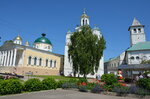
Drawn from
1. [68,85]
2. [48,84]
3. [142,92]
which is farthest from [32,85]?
[142,92]

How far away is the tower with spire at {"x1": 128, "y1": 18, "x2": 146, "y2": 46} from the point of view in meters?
58.1

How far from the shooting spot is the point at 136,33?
59.2 meters

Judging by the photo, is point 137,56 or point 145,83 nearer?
point 145,83

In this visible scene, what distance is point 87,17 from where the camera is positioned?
183 ft

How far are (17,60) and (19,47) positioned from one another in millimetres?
A: 5046

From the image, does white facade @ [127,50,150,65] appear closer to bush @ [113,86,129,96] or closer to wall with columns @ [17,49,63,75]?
wall with columns @ [17,49,63,75]

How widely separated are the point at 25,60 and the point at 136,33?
50.9 m

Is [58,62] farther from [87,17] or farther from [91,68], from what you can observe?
[91,68]

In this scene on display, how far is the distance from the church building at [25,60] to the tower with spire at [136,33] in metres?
37.8

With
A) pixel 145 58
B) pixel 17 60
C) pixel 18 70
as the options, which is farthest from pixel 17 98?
pixel 145 58

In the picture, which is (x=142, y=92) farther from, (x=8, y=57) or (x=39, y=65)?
(x=8, y=57)

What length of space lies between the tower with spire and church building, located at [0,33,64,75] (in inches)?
1488

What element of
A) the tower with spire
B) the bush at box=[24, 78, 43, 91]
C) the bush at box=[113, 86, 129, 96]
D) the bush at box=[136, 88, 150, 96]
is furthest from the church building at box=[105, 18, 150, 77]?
the bush at box=[24, 78, 43, 91]

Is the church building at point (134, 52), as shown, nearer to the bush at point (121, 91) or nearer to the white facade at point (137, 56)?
the white facade at point (137, 56)
